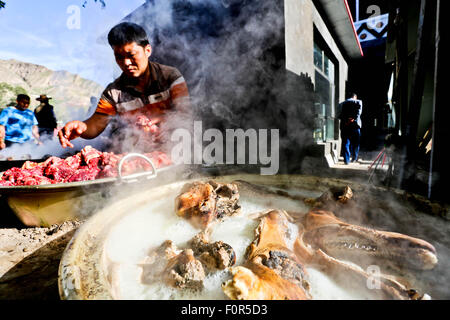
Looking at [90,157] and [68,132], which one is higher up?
[68,132]

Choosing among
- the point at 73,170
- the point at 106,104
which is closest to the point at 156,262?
the point at 73,170

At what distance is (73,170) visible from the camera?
2.56 meters

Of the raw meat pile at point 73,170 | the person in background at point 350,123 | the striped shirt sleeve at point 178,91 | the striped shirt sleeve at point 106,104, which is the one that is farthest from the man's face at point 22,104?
A: the person in background at point 350,123

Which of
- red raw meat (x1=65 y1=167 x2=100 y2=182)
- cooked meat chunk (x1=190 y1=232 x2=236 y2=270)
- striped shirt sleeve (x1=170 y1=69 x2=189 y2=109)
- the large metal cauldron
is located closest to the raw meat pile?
red raw meat (x1=65 y1=167 x2=100 y2=182)

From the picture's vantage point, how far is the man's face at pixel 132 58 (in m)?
4.23

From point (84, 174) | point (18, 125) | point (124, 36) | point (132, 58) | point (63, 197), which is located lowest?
point (63, 197)

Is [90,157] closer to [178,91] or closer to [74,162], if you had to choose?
[74,162]

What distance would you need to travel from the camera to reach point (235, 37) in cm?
457

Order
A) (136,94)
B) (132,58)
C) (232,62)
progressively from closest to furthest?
1. (132,58)
2. (232,62)
3. (136,94)

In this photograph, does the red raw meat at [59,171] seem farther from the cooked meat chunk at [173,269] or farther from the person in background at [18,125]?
the person in background at [18,125]

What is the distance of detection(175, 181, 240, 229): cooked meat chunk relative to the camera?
5.34 ft

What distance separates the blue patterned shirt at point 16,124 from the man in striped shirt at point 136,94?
228 centimetres

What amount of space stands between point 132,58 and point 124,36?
0.42 m
